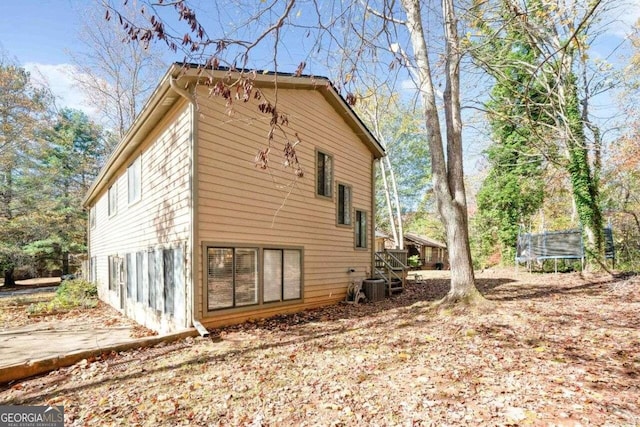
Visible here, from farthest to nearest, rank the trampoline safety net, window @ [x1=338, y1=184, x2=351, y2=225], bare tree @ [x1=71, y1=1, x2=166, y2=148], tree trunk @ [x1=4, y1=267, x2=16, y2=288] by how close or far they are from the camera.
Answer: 1. tree trunk @ [x1=4, y1=267, x2=16, y2=288]
2. bare tree @ [x1=71, y1=1, x2=166, y2=148]
3. the trampoline safety net
4. window @ [x1=338, y1=184, x2=351, y2=225]

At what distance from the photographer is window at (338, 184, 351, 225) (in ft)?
35.5

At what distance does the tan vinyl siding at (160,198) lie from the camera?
7.25 metres

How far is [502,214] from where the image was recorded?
19359mm

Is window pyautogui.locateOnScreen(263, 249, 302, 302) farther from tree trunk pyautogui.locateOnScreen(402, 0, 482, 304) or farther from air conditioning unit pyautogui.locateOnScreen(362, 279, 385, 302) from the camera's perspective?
tree trunk pyautogui.locateOnScreen(402, 0, 482, 304)

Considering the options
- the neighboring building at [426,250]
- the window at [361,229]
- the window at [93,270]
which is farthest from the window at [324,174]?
the neighboring building at [426,250]

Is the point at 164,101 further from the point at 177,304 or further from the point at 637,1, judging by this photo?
the point at 637,1

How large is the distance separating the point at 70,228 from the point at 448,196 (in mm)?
26921

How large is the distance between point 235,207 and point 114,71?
54.2ft

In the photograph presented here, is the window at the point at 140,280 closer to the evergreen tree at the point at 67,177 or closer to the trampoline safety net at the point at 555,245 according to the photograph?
the trampoline safety net at the point at 555,245

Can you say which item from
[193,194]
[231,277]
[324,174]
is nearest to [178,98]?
[193,194]

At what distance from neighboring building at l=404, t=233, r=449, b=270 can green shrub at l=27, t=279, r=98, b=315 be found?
22739mm

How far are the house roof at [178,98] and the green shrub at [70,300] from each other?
15.7 ft

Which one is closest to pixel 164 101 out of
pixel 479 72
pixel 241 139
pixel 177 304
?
pixel 241 139

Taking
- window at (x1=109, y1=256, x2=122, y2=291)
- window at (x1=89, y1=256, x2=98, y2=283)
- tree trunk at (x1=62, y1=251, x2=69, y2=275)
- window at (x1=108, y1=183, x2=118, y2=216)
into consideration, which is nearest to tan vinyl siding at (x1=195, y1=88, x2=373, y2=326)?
window at (x1=109, y1=256, x2=122, y2=291)
